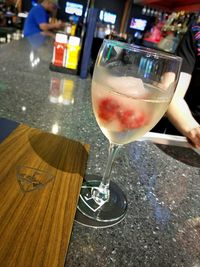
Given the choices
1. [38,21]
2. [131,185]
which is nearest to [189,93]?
[131,185]

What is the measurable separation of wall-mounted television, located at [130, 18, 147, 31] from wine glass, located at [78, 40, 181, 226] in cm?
925

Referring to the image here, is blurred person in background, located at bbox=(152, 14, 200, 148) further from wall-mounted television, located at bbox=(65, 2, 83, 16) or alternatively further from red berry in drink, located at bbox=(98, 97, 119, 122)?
wall-mounted television, located at bbox=(65, 2, 83, 16)

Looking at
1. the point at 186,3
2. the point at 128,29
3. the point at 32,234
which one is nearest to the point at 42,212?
the point at 32,234

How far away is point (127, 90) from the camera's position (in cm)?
32

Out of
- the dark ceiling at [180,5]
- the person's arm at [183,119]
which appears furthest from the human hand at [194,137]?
the dark ceiling at [180,5]

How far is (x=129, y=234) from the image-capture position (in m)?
0.35

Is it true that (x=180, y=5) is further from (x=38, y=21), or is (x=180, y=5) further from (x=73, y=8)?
(x=73, y=8)

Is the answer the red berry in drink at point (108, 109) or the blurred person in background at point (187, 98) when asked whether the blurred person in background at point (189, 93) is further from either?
the red berry in drink at point (108, 109)

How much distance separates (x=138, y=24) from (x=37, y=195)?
30.8ft

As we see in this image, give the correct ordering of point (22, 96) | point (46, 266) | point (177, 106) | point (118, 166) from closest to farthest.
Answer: point (46, 266) < point (118, 166) < point (22, 96) < point (177, 106)

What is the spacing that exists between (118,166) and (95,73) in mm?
208

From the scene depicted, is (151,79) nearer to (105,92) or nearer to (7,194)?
(105,92)

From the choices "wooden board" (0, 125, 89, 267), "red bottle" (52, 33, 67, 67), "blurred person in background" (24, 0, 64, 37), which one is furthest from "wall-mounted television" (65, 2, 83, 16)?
"wooden board" (0, 125, 89, 267)

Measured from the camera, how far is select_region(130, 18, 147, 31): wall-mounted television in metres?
8.82
